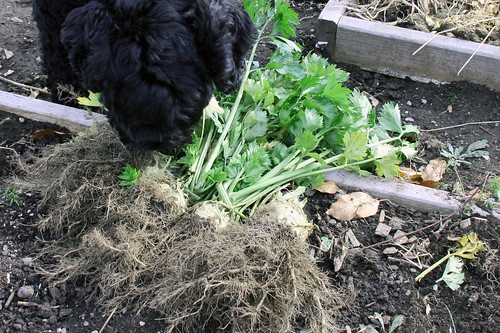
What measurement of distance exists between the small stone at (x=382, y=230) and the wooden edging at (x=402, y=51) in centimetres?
156

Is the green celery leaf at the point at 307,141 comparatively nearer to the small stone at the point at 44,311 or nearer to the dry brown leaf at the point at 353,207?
the dry brown leaf at the point at 353,207

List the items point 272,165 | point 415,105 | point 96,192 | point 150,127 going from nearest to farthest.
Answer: point 150,127 < point 96,192 < point 272,165 < point 415,105

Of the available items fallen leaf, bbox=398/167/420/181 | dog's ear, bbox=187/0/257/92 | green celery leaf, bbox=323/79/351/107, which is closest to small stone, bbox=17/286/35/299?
dog's ear, bbox=187/0/257/92

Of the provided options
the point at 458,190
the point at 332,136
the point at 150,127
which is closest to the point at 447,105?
the point at 458,190

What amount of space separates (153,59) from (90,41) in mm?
314

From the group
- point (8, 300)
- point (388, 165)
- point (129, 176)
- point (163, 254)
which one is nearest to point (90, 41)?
point (129, 176)

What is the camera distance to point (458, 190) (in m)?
2.90

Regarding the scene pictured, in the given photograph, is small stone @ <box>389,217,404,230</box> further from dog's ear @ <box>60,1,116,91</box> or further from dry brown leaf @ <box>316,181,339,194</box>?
dog's ear @ <box>60,1,116,91</box>

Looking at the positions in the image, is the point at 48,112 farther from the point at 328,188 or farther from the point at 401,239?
the point at 401,239

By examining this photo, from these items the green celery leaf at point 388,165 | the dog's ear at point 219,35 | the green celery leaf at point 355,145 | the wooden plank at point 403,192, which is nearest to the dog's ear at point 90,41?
the dog's ear at point 219,35

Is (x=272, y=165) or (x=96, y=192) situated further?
(x=272, y=165)

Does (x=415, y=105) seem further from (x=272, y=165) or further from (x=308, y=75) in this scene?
(x=272, y=165)

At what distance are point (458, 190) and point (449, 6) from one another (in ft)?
6.49

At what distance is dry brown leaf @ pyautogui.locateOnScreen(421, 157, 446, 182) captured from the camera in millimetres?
3020
